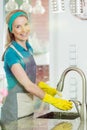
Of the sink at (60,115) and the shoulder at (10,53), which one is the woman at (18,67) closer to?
the shoulder at (10,53)

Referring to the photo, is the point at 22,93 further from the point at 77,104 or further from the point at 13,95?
the point at 77,104

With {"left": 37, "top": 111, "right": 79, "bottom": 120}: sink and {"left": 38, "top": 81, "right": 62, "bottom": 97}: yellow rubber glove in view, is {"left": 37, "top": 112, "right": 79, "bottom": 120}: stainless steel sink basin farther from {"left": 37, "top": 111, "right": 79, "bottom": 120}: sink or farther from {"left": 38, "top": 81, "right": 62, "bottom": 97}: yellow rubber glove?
{"left": 38, "top": 81, "right": 62, "bottom": 97}: yellow rubber glove

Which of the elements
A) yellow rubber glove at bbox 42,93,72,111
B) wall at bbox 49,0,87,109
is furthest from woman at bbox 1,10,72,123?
wall at bbox 49,0,87,109

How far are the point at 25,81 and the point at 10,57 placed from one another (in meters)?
0.17

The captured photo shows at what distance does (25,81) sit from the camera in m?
1.64

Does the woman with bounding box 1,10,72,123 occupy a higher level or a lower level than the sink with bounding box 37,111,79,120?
higher

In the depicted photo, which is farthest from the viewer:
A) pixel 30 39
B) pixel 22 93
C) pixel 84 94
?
pixel 30 39

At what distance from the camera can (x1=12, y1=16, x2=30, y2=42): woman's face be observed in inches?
70.7

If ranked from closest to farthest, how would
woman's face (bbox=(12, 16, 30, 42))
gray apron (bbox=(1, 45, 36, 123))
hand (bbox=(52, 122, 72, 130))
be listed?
hand (bbox=(52, 122, 72, 130)), gray apron (bbox=(1, 45, 36, 123)), woman's face (bbox=(12, 16, 30, 42))

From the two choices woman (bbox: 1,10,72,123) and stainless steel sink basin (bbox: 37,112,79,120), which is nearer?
woman (bbox: 1,10,72,123)

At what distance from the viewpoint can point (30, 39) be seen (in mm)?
1931

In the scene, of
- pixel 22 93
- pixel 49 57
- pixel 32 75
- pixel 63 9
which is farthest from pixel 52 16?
pixel 22 93

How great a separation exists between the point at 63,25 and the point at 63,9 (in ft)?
0.31

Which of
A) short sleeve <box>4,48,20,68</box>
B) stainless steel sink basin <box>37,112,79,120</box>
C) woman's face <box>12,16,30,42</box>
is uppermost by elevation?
woman's face <box>12,16,30,42</box>
